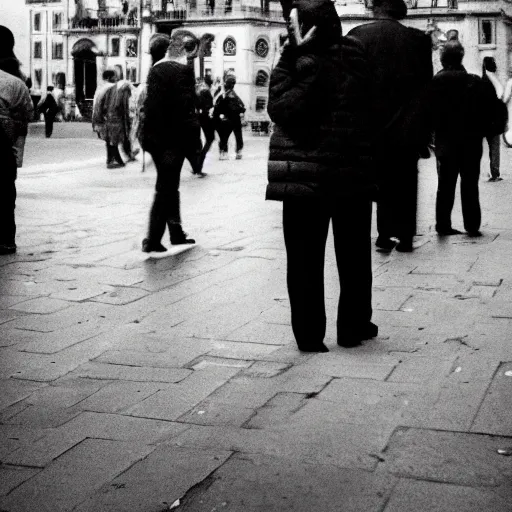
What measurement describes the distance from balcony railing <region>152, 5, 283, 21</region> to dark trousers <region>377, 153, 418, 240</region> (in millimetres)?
57407

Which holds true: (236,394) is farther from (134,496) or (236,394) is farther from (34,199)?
(34,199)

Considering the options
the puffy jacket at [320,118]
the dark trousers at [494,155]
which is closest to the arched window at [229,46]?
the dark trousers at [494,155]

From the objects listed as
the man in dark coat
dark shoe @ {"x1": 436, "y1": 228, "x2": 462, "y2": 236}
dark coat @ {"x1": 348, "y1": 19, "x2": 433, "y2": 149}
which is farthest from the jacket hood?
dark shoe @ {"x1": 436, "y1": 228, "x2": 462, "y2": 236}

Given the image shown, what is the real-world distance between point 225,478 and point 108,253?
16.9ft

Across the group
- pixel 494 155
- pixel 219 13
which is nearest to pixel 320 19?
pixel 494 155

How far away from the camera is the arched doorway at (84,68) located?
237 ft

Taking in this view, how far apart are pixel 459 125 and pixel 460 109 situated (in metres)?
0.13

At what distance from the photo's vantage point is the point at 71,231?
384 inches

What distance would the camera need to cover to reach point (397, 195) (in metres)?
7.96

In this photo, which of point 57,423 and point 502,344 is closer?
point 57,423

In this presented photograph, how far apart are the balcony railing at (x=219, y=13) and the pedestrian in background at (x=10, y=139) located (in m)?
56.8

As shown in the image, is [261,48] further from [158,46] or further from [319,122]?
[319,122]

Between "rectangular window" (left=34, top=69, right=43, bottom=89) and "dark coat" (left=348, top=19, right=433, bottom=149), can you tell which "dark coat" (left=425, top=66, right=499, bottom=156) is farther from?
"rectangular window" (left=34, top=69, right=43, bottom=89)

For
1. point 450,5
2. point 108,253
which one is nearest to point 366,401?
point 108,253
